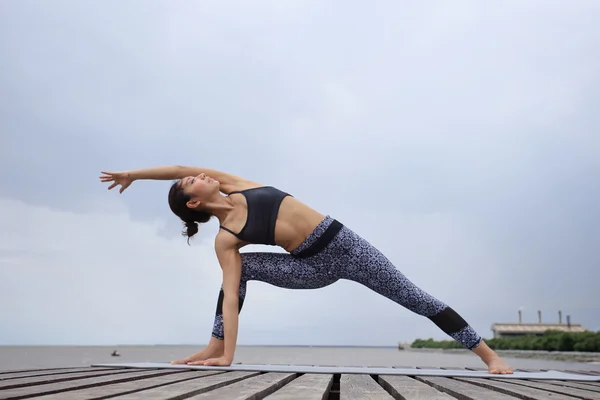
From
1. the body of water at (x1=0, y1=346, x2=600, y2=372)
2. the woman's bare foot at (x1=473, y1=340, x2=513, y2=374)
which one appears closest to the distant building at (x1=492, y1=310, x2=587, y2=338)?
the body of water at (x1=0, y1=346, x2=600, y2=372)

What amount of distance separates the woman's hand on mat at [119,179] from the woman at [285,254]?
0.50 meters

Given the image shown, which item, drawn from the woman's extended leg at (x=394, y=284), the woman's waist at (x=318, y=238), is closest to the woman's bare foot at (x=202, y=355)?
the woman's waist at (x=318, y=238)

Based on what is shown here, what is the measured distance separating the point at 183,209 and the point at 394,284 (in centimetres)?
182

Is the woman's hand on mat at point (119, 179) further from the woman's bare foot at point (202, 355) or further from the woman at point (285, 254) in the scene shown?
the woman's bare foot at point (202, 355)

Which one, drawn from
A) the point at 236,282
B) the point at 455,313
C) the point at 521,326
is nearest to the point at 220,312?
the point at 236,282

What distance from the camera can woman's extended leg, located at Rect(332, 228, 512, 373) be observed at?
187 inches

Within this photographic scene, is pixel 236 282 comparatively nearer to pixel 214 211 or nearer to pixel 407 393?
pixel 214 211

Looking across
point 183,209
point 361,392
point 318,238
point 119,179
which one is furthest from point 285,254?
point 361,392

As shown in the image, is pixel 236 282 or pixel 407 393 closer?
pixel 407 393

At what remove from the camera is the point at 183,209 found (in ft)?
16.1

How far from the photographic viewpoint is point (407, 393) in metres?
2.48

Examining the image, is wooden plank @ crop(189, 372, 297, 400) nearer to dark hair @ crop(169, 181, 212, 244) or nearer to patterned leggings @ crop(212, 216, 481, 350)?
patterned leggings @ crop(212, 216, 481, 350)

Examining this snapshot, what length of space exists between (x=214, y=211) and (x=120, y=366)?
1.38m

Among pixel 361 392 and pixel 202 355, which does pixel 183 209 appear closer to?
pixel 202 355
